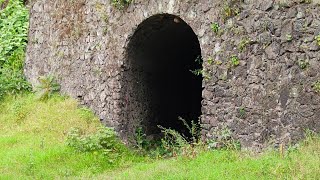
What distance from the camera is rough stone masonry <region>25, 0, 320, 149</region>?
8.40 meters

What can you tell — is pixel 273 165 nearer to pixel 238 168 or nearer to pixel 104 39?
pixel 238 168

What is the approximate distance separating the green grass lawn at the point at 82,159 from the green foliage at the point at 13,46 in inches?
17.2

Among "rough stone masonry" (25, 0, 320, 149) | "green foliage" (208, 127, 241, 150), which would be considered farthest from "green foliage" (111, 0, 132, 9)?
"green foliage" (208, 127, 241, 150)

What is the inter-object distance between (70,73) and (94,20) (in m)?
1.35

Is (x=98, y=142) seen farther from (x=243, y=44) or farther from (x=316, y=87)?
(x=316, y=87)

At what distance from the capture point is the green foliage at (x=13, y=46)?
12891mm

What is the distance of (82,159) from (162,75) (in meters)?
3.63

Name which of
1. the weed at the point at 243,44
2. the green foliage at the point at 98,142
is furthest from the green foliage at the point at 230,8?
the green foliage at the point at 98,142

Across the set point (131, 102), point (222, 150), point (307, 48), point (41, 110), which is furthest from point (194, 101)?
point (307, 48)

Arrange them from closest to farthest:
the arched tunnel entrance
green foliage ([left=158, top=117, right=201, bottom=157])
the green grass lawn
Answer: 1. the green grass lawn
2. green foliage ([left=158, top=117, right=201, bottom=157])
3. the arched tunnel entrance

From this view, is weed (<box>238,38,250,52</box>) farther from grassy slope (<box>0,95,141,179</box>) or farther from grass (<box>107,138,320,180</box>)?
grassy slope (<box>0,95,141,179</box>)

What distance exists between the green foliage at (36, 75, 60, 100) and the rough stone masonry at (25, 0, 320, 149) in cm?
17

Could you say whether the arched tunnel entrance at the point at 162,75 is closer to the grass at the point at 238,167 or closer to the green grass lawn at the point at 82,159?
the green grass lawn at the point at 82,159

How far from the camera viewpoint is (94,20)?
1156cm
